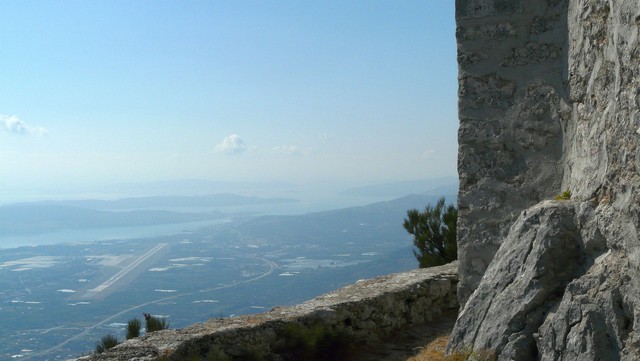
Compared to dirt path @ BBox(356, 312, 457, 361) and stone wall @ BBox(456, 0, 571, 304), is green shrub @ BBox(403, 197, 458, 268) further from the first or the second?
stone wall @ BBox(456, 0, 571, 304)

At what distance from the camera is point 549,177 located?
5746mm

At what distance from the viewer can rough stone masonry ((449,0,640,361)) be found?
3.84 m

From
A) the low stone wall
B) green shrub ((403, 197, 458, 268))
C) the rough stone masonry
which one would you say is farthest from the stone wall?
green shrub ((403, 197, 458, 268))

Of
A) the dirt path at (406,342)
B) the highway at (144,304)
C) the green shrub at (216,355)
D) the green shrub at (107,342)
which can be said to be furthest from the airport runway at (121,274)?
the green shrub at (216,355)

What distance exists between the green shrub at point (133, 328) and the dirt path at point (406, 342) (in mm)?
2340

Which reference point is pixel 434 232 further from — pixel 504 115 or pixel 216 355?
pixel 216 355

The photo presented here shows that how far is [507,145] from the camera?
19.6ft

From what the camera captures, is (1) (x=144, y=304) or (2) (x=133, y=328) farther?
(1) (x=144, y=304)

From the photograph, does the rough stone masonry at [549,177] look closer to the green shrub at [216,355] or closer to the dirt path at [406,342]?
the dirt path at [406,342]

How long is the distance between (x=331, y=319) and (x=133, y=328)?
2.15 metres

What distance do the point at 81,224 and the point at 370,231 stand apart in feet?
303

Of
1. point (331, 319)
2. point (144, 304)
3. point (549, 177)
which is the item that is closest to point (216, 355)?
point (331, 319)

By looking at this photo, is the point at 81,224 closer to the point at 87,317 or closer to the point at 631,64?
the point at 87,317

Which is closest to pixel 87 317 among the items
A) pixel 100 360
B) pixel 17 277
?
pixel 17 277
